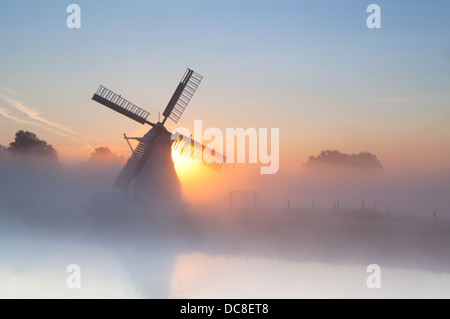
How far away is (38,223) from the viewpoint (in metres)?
58.8

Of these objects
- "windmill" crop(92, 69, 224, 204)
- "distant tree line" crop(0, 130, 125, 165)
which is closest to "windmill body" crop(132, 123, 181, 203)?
"windmill" crop(92, 69, 224, 204)

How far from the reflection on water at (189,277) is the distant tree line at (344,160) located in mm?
72042

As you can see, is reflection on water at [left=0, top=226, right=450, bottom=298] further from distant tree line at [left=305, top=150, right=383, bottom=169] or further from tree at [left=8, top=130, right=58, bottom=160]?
distant tree line at [left=305, top=150, right=383, bottom=169]

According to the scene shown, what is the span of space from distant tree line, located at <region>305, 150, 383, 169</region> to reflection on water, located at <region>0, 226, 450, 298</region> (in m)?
72.0

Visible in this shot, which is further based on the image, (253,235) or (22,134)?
(22,134)

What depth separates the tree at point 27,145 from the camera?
313 ft

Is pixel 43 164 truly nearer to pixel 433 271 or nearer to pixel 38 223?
pixel 38 223

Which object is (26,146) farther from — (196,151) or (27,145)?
(196,151)

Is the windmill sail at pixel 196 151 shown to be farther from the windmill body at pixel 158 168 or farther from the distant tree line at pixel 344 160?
the distant tree line at pixel 344 160

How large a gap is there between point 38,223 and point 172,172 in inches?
671

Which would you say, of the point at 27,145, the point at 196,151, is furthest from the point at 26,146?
the point at 196,151

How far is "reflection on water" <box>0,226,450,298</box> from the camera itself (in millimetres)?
32531

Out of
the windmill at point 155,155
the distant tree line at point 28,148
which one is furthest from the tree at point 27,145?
the windmill at point 155,155
